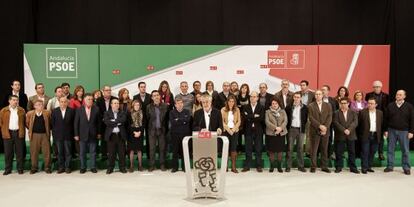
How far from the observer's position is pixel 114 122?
695cm

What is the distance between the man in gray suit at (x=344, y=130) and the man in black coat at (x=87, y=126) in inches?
164

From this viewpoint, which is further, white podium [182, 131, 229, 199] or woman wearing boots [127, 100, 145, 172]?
woman wearing boots [127, 100, 145, 172]

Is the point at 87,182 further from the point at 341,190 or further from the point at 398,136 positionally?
the point at 398,136

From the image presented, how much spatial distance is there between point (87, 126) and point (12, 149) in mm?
1402

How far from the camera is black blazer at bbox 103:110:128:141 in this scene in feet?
22.9

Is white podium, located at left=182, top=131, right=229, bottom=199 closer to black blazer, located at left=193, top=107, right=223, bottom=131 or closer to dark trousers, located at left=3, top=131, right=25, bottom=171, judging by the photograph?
black blazer, located at left=193, top=107, right=223, bottom=131

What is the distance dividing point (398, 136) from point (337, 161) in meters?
1.16

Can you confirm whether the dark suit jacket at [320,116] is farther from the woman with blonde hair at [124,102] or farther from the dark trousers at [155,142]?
the woman with blonde hair at [124,102]

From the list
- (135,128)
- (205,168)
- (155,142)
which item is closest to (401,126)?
(205,168)

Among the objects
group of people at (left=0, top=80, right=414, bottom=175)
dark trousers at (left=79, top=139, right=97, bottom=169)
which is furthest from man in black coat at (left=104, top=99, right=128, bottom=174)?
dark trousers at (left=79, top=139, right=97, bottom=169)

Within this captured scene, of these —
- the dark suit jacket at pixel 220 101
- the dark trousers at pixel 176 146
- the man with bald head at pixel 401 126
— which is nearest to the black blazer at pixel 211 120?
the dark trousers at pixel 176 146

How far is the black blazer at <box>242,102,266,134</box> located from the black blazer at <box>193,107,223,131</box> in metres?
0.47

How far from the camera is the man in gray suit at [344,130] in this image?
706 cm

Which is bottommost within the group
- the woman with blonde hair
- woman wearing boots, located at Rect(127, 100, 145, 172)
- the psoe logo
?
woman wearing boots, located at Rect(127, 100, 145, 172)
